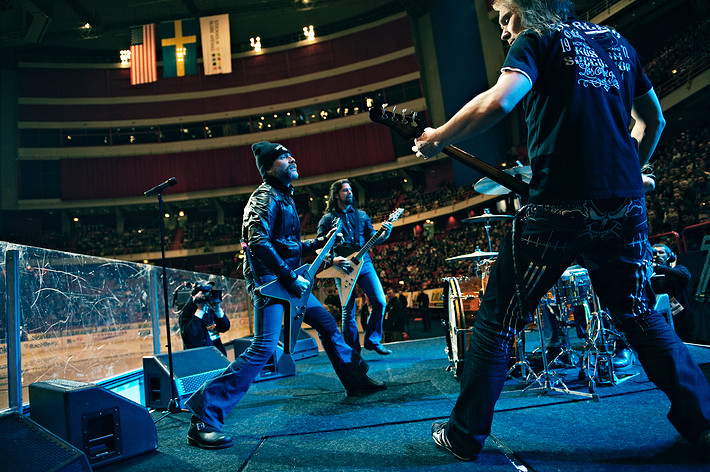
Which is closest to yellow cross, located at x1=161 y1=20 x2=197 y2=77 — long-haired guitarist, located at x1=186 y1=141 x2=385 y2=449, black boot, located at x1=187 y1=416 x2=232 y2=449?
long-haired guitarist, located at x1=186 y1=141 x2=385 y2=449

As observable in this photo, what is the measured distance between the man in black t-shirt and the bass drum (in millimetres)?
1965

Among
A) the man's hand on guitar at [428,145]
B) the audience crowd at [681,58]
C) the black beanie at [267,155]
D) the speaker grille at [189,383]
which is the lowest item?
the speaker grille at [189,383]

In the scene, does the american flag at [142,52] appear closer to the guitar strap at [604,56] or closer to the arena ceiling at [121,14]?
the arena ceiling at [121,14]

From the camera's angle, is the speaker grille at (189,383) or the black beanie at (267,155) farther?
the speaker grille at (189,383)

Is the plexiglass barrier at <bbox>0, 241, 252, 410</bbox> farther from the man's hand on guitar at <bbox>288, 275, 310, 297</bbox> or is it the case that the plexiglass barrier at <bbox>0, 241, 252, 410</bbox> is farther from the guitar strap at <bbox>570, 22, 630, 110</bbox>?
the guitar strap at <bbox>570, 22, 630, 110</bbox>

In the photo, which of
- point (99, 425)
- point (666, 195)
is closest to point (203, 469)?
point (99, 425)

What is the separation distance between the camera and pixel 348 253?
17.6 feet

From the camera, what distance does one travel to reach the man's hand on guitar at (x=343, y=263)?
4.57 m

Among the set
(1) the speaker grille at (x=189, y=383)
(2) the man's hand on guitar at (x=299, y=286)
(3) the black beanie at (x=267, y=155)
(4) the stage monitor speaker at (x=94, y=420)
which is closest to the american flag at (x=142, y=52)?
(1) the speaker grille at (x=189, y=383)

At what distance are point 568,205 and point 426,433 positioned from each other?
1.39 metres

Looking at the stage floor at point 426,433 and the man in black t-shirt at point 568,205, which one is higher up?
the man in black t-shirt at point 568,205

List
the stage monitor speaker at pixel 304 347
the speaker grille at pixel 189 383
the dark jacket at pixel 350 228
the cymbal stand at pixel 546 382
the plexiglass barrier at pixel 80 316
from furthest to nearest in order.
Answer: the stage monitor speaker at pixel 304 347
the dark jacket at pixel 350 228
the speaker grille at pixel 189 383
the plexiglass barrier at pixel 80 316
the cymbal stand at pixel 546 382

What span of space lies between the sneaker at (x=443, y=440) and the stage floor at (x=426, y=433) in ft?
0.11

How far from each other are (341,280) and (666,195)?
9.19 meters
